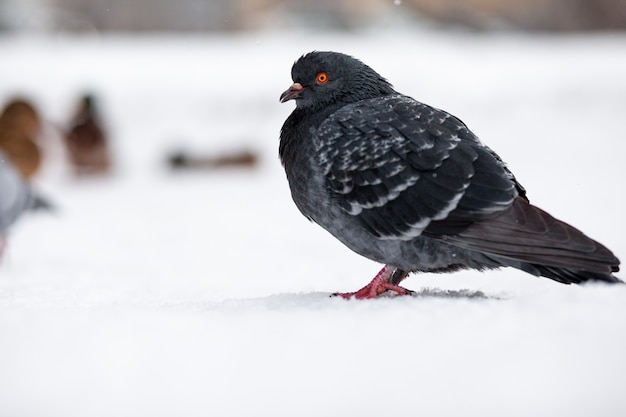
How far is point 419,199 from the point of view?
9.53 feet

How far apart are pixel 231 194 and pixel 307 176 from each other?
5.98 metres

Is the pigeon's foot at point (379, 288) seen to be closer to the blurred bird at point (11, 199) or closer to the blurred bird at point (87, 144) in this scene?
the blurred bird at point (11, 199)

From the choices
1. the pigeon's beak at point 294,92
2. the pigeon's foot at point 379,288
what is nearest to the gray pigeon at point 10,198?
the pigeon's beak at point 294,92

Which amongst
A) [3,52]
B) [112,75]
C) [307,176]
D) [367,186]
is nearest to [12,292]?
[307,176]

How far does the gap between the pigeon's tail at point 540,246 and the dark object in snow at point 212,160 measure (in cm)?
786

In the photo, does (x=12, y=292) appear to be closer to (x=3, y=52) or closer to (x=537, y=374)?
(x=537, y=374)

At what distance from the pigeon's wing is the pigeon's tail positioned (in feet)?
0.16

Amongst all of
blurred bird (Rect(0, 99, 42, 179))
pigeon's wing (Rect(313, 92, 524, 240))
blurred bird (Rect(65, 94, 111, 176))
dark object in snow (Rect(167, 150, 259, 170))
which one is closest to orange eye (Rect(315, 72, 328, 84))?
pigeon's wing (Rect(313, 92, 524, 240))

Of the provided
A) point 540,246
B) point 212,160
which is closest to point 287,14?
point 212,160

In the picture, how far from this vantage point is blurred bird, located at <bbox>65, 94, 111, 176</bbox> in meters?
10.5

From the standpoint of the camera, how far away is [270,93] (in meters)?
13.0

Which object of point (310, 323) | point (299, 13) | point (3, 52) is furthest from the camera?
point (299, 13)

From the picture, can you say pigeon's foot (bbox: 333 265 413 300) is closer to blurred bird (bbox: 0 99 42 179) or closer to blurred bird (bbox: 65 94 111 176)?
blurred bird (bbox: 0 99 42 179)

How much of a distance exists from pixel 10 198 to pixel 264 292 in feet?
8.70
